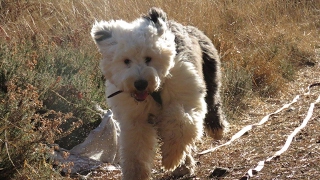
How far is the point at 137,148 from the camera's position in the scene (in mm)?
5121

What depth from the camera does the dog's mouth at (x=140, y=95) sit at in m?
4.86

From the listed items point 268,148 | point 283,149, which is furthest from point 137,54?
point 268,148

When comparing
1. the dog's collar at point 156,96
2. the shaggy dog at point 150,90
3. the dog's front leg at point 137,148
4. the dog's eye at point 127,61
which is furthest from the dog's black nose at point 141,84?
the dog's front leg at point 137,148

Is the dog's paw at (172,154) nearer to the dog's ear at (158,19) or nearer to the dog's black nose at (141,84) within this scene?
the dog's black nose at (141,84)

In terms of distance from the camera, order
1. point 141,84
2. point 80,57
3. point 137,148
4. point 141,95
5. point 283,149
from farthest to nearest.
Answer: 1. point 80,57
2. point 283,149
3. point 137,148
4. point 141,95
5. point 141,84

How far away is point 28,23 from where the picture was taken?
8750mm

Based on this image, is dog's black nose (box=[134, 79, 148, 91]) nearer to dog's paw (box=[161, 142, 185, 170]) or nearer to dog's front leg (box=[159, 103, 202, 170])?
dog's front leg (box=[159, 103, 202, 170])

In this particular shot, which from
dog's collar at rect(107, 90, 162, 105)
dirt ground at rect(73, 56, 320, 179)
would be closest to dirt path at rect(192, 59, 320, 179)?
dirt ground at rect(73, 56, 320, 179)

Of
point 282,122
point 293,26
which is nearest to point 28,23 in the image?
point 282,122

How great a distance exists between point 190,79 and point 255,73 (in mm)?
4462

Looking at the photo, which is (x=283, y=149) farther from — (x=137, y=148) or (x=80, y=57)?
(x=80, y=57)

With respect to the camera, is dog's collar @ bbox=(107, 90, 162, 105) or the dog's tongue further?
dog's collar @ bbox=(107, 90, 162, 105)

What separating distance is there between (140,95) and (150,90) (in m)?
0.11

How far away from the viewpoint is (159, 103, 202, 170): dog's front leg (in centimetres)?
499
